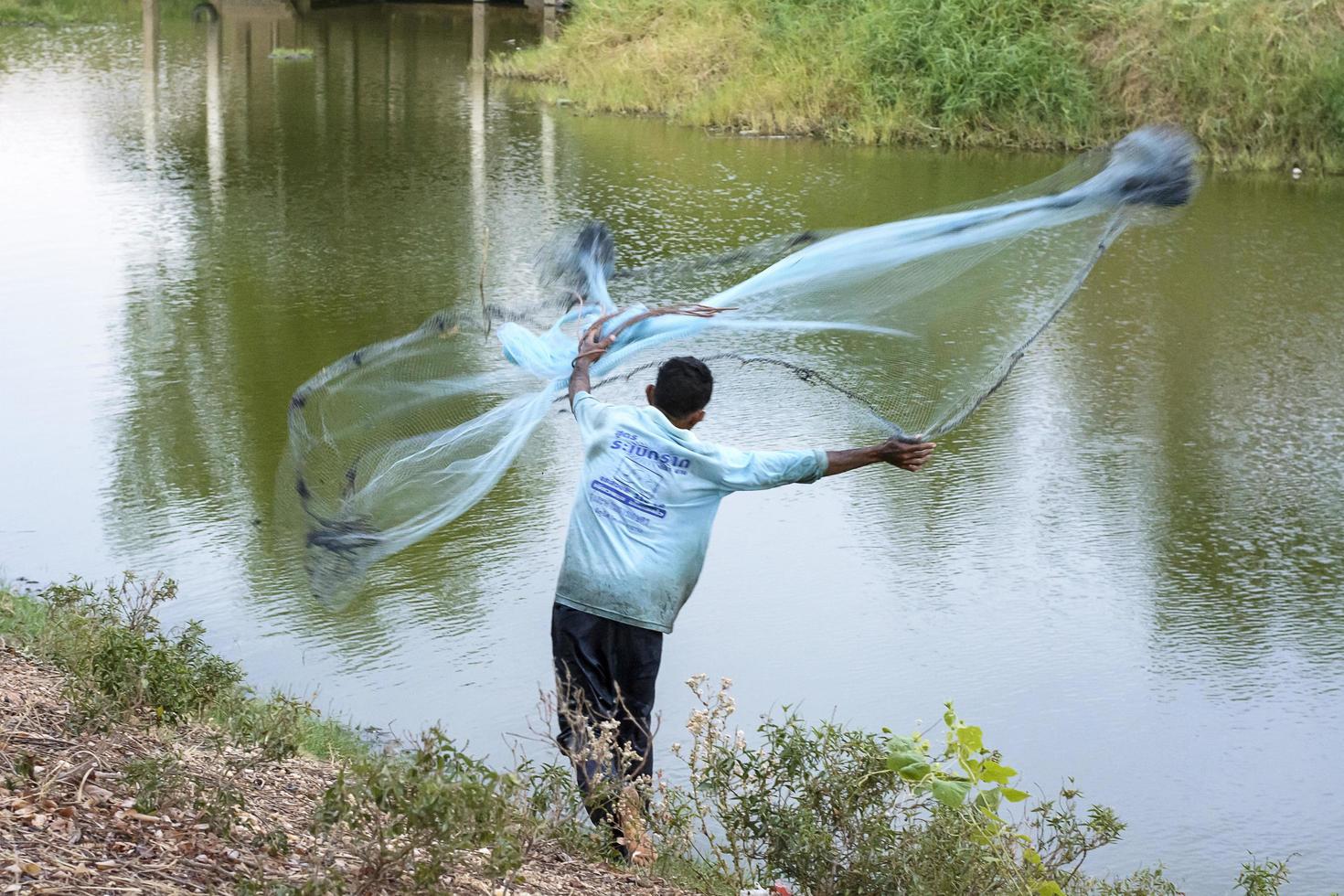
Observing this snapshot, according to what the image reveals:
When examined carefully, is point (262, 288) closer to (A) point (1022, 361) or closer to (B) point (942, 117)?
(A) point (1022, 361)

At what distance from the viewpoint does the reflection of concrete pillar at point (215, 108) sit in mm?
13242

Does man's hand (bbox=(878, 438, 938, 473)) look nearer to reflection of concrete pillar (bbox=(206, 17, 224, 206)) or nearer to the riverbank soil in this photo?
the riverbank soil

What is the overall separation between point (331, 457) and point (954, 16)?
13.3 metres

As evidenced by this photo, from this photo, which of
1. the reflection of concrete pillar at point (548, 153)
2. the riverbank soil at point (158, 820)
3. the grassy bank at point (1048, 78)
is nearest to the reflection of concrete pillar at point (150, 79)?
the reflection of concrete pillar at point (548, 153)

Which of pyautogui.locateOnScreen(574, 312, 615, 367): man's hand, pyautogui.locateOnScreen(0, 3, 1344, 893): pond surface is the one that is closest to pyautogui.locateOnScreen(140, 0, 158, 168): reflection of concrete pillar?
pyautogui.locateOnScreen(0, 3, 1344, 893): pond surface

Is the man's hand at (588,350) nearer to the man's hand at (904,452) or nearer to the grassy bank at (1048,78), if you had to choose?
the man's hand at (904,452)

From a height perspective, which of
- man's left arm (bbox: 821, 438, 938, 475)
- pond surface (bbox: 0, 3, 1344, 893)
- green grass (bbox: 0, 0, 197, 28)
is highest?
green grass (bbox: 0, 0, 197, 28)

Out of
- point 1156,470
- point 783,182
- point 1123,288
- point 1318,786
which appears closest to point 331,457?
point 1318,786

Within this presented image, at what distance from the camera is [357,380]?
5.10 meters

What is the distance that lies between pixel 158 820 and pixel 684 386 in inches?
60.4

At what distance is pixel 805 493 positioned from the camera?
746 cm

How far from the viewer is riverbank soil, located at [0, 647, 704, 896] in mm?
3014

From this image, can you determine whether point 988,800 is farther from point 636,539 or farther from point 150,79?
point 150,79

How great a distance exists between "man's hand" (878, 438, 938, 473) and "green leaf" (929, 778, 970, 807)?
0.78m
